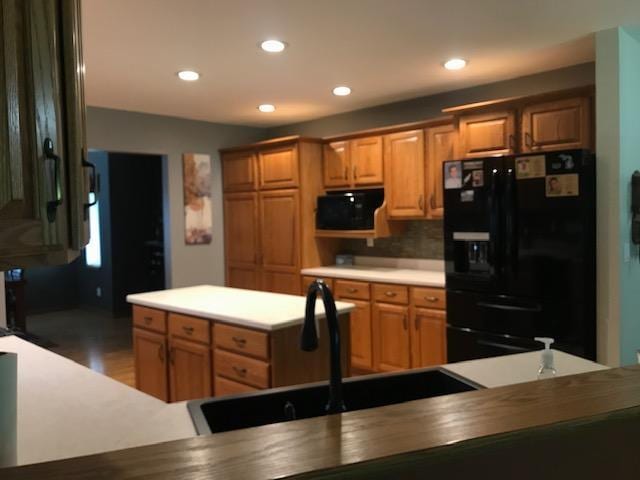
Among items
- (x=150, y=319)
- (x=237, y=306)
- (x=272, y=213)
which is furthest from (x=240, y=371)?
(x=272, y=213)

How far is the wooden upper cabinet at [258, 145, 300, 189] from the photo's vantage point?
16.9 feet

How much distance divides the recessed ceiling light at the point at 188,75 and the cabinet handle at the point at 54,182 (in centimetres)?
317

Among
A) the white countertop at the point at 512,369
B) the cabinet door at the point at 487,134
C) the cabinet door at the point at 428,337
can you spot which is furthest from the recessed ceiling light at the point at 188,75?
the white countertop at the point at 512,369

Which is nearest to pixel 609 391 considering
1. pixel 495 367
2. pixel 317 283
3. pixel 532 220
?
pixel 317 283

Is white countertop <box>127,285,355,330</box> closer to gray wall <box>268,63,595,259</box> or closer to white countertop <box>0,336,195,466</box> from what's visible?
white countertop <box>0,336,195,466</box>

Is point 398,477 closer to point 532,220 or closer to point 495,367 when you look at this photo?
point 495,367

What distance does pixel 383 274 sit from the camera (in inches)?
179

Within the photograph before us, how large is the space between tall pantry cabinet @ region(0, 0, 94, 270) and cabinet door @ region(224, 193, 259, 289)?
15.5ft

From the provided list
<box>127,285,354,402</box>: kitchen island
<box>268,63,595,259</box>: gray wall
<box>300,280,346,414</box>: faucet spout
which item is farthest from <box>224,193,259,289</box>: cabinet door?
<box>300,280,346,414</box>: faucet spout

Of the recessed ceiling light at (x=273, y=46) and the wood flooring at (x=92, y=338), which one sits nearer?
the recessed ceiling light at (x=273, y=46)

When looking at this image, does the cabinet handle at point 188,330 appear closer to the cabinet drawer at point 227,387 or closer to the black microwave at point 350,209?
the cabinet drawer at point 227,387

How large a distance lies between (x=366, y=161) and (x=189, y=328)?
2.34 meters

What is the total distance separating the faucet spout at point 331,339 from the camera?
3.92 feet

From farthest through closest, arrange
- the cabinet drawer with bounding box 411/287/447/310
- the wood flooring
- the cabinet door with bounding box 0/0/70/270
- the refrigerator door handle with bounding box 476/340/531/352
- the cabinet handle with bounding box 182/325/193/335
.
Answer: the wood flooring, the cabinet drawer with bounding box 411/287/447/310, the refrigerator door handle with bounding box 476/340/531/352, the cabinet handle with bounding box 182/325/193/335, the cabinet door with bounding box 0/0/70/270
